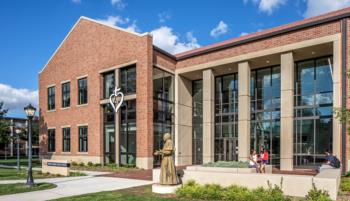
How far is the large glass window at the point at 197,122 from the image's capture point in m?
30.5

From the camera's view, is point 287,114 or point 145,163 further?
point 145,163

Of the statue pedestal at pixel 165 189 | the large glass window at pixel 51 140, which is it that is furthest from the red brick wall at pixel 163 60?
the large glass window at pixel 51 140

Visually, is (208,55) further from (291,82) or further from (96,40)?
(96,40)

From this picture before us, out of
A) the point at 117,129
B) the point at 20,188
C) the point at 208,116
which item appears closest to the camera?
the point at 20,188

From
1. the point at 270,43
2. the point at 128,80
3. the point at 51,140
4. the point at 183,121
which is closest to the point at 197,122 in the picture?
the point at 183,121

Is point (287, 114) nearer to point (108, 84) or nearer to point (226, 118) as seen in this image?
point (226, 118)

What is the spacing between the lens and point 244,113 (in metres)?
24.2

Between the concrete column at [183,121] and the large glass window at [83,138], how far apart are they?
864cm

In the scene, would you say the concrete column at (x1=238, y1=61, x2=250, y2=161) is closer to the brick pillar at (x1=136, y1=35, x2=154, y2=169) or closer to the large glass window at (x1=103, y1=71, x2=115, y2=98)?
the brick pillar at (x1=136, y1=35, x2=154, y2=169)

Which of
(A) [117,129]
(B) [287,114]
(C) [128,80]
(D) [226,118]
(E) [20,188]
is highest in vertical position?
(C) [128,80]

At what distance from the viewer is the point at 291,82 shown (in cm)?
2180

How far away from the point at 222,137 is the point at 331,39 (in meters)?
12.3

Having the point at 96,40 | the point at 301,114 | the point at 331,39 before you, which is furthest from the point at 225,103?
the point at 96,40

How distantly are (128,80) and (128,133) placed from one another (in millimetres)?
4380
